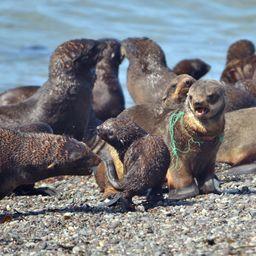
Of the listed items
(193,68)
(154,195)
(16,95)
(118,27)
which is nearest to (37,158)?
(154,195)

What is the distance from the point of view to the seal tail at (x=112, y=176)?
30.7 feet

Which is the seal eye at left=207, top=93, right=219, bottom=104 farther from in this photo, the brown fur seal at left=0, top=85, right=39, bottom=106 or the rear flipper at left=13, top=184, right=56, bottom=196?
the brown fur seal at left=0, top=85, right=39, bottom=106

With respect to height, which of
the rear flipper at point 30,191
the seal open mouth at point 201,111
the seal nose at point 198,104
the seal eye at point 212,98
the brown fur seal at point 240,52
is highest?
the seal eye at point 212,98

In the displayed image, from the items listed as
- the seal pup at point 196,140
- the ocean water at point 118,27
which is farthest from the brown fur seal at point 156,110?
the ocean water at point 118,27

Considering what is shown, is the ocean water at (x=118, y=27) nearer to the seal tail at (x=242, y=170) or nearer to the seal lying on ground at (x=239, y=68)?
the seal lying on ground at (x=239, y=68)

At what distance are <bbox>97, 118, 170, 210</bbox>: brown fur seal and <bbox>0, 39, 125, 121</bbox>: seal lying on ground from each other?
4.61m

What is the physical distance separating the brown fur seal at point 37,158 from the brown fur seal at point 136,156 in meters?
0.27

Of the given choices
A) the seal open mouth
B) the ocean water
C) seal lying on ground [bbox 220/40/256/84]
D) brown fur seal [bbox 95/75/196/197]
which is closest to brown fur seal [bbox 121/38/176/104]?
seal lying on ground [bbox 220/40/256/84]

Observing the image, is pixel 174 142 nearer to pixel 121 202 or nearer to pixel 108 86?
pixel 121 202

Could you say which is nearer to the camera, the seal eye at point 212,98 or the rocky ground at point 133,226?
Result: the rocky ground at point 133,226

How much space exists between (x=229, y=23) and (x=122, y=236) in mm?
17289

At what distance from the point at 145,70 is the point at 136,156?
17.9ft

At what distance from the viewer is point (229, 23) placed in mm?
25203

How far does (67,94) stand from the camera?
45.3 feet
